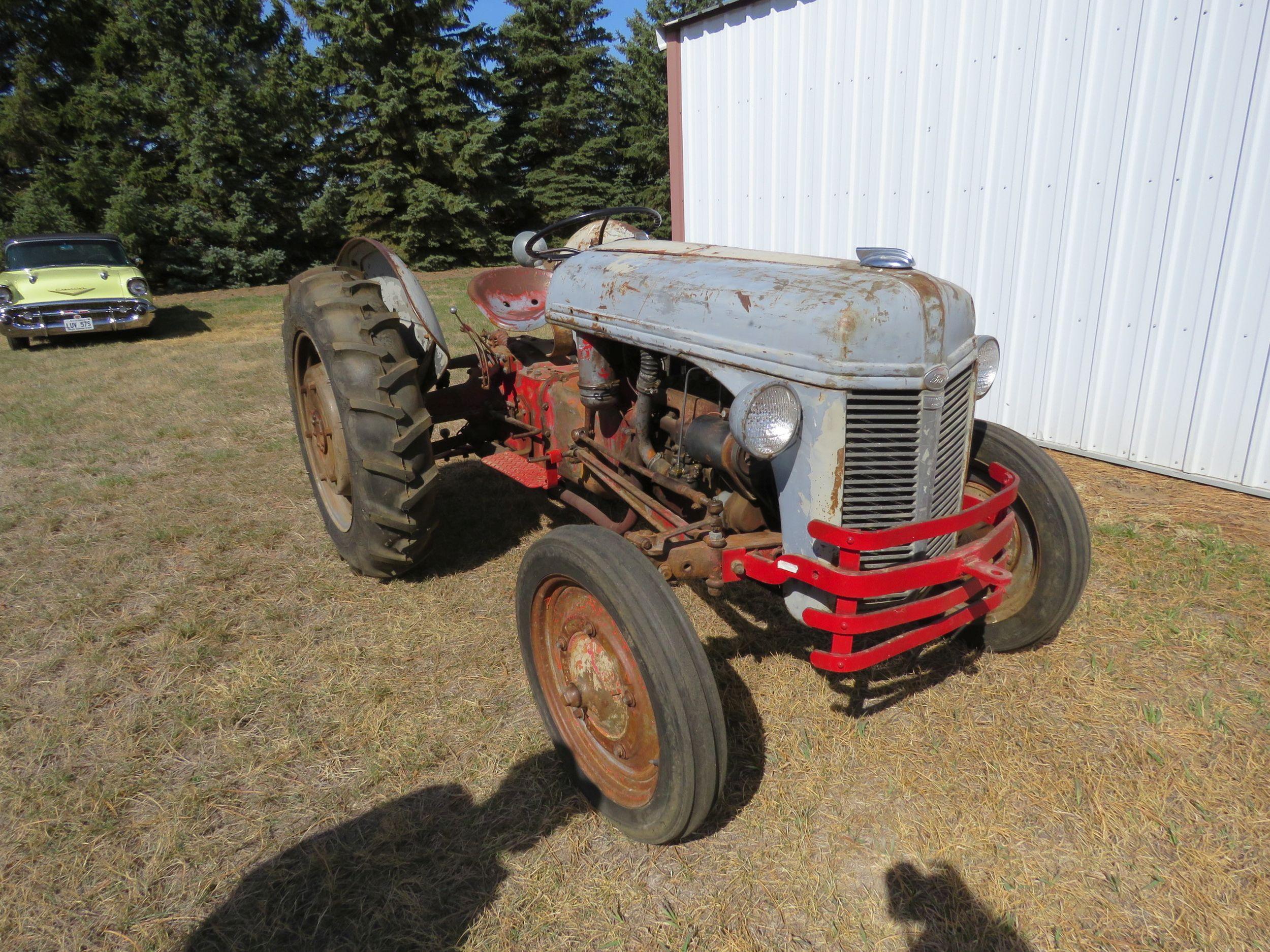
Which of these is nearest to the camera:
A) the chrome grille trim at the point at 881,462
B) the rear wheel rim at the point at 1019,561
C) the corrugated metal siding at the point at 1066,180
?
the chrome grille trim at the point at 881,462

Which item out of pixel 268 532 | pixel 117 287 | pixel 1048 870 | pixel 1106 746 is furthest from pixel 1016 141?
pixel 117 287

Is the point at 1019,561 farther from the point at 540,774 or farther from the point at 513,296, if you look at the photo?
the point at 513,296

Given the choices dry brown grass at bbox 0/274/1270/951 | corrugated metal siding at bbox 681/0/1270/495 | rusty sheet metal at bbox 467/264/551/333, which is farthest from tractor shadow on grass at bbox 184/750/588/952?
corrugated metal siding at bbox 681/0/1270/495

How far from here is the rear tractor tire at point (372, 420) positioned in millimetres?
2869

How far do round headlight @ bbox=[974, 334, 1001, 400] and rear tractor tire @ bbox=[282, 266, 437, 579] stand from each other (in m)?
1.97

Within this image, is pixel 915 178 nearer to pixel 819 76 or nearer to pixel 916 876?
pixel 819 76

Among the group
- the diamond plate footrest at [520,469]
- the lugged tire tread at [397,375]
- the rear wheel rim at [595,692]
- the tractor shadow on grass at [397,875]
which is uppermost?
the lugged tire tread at [397,375]

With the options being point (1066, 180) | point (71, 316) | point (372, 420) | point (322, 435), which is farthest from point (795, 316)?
point (71, 316)

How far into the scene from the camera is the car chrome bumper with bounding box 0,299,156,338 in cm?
901

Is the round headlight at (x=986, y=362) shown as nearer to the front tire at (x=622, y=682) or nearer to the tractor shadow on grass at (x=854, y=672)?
the tractor shadow on grass at (x=854, y=672)

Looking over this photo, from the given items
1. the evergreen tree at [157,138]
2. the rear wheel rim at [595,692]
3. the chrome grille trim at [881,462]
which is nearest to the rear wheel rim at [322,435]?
the rear wheel rim at [595,692]

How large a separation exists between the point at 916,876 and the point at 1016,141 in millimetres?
4408

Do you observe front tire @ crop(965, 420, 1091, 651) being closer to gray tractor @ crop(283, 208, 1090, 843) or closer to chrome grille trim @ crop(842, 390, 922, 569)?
gray tractor @ crop(283, 208, 1090, 843)

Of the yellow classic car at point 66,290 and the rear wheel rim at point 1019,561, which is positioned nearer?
the rear wheel rim at point 1019,561
